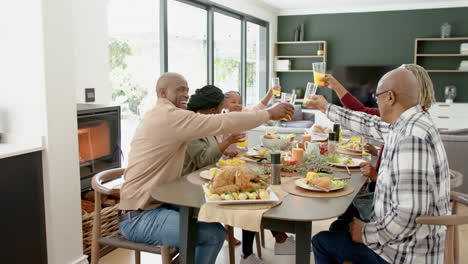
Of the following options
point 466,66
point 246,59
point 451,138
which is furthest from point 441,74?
point 451,138

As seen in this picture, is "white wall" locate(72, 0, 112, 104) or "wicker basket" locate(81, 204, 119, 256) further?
"white wall" locate(72, 0, 112, 104)


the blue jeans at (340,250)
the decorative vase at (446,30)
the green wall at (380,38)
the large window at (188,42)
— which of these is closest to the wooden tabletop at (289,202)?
the blue jeans at (340,250)

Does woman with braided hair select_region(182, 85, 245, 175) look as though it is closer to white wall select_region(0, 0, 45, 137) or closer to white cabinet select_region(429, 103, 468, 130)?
white wall select_region(0, 0, 45, 137)

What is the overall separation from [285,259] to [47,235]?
1.58 metres

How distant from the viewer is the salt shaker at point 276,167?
202 centimetres

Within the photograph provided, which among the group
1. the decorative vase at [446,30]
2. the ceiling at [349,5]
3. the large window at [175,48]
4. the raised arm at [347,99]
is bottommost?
the raised arm at [347,99]

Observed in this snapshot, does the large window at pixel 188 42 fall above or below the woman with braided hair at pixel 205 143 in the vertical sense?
above

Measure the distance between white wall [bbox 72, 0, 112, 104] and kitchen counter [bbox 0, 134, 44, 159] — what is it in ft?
3.15

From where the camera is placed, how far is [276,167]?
2.03 meters

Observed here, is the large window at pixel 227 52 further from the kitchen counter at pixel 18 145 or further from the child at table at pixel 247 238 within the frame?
the kitchen counter at pixel 18 145

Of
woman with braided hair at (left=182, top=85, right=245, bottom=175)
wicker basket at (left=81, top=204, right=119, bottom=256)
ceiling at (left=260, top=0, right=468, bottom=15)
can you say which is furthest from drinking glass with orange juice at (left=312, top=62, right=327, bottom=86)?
ceiling at (left=260, top=0, right=468, bottom=15)

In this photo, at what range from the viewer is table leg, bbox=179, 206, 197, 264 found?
1.87 m

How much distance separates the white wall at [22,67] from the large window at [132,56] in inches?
56.1

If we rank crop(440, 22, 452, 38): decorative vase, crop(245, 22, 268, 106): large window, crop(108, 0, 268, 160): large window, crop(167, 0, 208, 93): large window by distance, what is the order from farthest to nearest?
crop(245, 22, 268, 106): large window
crop(440, 22, 452, 38): decorative vase
crop(167, 0, 208, 93): large window
crop(108, 0, 268, 160): large window
